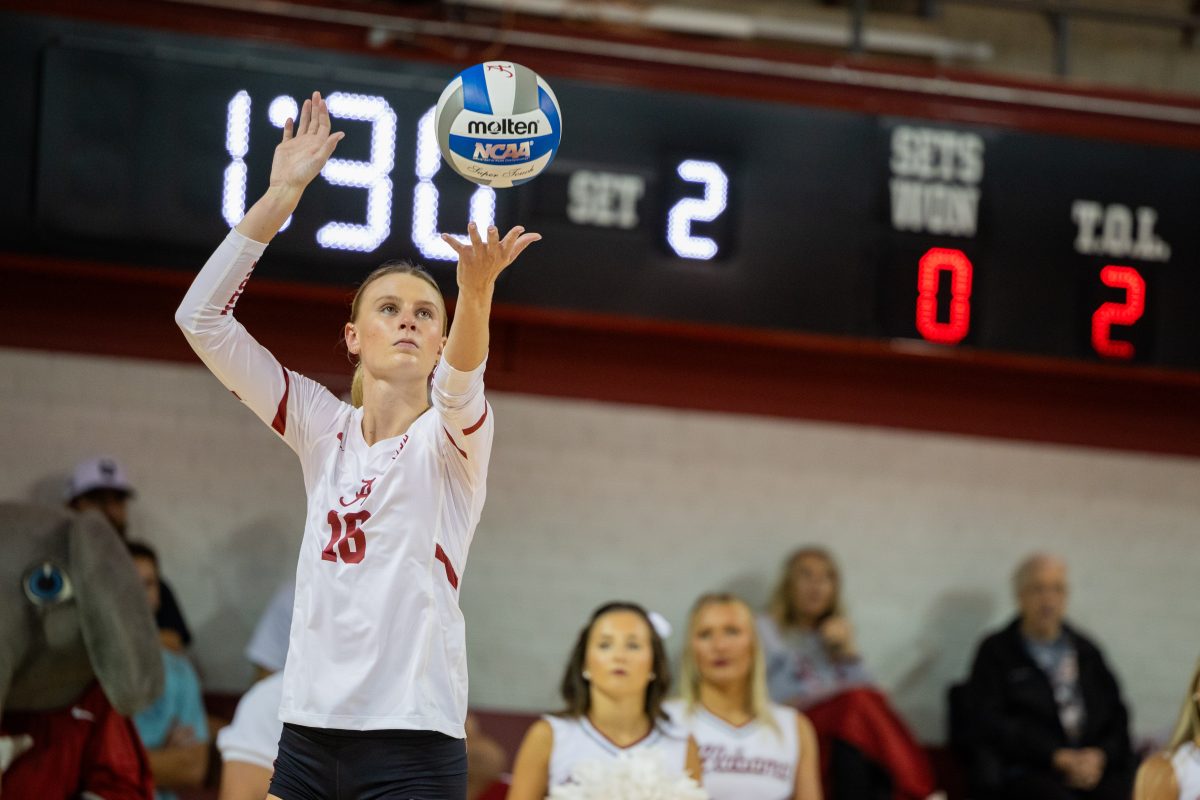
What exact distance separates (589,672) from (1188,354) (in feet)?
9.57

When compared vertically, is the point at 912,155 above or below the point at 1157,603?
above

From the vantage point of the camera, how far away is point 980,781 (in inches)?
262

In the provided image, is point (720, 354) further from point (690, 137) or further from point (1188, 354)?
point (1188, 354)

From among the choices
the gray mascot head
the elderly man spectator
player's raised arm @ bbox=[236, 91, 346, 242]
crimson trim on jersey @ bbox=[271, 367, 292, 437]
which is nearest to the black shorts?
crimson trim on jersey @ bbox=[271, 367, 292, 437]

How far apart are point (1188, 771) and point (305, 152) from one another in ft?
10.6

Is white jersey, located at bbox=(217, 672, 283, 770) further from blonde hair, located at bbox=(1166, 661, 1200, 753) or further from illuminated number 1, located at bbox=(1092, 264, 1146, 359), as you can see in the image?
illuminated number 1, located at bbox=(1092, 264, 1146, 359)

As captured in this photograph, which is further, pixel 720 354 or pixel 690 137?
pixel 720 354

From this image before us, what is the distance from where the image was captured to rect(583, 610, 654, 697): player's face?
16.9 ft

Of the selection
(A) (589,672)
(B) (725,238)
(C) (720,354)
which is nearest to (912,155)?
(B) (725,238)

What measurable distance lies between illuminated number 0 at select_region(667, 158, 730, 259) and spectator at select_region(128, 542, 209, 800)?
2.36 m

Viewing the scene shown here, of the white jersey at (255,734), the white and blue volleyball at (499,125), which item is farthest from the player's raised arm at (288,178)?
the white jersey at (255,734)

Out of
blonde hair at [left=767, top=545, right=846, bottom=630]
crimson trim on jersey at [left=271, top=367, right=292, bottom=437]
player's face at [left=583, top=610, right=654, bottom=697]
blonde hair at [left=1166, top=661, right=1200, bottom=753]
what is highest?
crimson trim on jersey at [left=271, top=367, right=292, bottom=437]

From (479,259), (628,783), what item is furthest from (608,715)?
(479,259)

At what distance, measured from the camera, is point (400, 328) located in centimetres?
324
